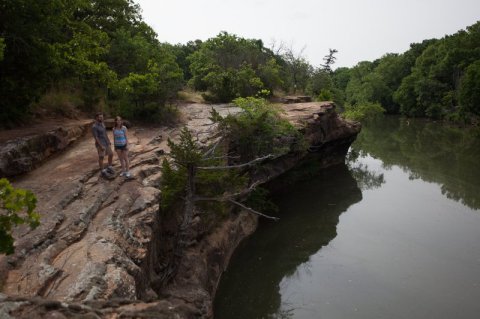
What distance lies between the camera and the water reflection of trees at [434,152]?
22.4 m

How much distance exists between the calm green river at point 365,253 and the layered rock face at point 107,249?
4.46 ft

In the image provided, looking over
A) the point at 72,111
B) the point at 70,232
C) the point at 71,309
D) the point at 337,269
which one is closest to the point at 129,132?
the point at 72,111

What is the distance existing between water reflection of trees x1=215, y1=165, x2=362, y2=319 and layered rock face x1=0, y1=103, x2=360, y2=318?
0.58 meters

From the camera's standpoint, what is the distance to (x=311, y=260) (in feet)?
46.0

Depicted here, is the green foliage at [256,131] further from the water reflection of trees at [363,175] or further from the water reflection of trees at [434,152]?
the water reflection of trees at [434,152]

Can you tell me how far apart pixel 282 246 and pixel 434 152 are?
2383 cm

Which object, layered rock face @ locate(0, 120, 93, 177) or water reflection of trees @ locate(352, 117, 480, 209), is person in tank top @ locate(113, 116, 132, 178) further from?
water reflection of trees @ locate(352, 117, 480, 209)

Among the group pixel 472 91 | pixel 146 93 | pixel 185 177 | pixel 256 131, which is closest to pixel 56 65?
pixel 185 177

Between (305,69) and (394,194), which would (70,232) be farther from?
(305,69)

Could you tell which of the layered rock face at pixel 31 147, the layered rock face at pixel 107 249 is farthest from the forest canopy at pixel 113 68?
the layered rock face at pixel 107 249

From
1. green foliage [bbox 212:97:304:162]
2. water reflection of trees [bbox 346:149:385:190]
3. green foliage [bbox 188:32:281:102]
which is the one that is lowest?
water reflection of trees [bbox 346:149:385:190]

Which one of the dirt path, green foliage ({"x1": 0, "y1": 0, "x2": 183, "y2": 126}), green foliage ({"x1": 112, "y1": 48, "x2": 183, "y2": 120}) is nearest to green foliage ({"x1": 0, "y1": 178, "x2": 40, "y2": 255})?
the dirt path

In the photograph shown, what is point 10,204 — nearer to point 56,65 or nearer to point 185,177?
point 185,177

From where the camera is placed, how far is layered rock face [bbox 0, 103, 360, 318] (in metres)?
5.60
